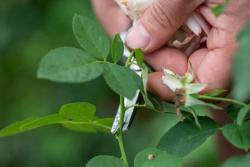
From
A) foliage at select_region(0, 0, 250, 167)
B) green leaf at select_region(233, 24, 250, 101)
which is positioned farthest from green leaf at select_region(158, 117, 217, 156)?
green leaf at select_region(233, 24, 250, 101)

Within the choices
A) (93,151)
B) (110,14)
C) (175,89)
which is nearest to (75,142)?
(93,151)

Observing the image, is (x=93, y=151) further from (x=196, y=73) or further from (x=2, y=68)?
(x=196, y=73)

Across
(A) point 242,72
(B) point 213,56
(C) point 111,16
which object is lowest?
(C) point 111,16

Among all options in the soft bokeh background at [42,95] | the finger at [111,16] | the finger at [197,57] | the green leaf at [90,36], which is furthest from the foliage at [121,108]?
the soft bokeh background at [42,95]

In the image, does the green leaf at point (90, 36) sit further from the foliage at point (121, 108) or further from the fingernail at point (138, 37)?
the fingernail at point (138, 37)

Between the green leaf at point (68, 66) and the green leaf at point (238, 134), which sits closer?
the green leaf at point (68, 66)

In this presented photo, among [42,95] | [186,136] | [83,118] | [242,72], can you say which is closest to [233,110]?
[186,136]

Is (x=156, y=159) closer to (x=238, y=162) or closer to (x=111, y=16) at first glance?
(x=238, y=162)
